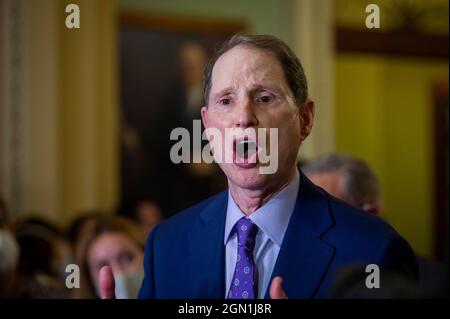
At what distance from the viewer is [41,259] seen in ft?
10.8

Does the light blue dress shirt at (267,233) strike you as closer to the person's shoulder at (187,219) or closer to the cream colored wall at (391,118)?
the person's shoulder at (187,219)

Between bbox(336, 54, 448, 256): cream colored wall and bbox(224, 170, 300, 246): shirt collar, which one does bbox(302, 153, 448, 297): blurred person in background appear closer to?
bbox(224, 170, 300, 246): shirt collar

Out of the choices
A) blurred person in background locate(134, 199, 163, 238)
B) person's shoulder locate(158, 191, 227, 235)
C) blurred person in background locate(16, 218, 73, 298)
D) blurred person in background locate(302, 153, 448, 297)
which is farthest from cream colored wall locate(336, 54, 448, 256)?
person's shoulder locate(158, 191, 227, 235)

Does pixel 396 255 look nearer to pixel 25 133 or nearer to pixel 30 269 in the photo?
pixel 30 269

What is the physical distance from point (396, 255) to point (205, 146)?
0.37m

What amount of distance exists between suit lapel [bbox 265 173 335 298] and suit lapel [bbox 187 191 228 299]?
90 mm

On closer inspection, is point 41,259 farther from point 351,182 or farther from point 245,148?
point 245,148

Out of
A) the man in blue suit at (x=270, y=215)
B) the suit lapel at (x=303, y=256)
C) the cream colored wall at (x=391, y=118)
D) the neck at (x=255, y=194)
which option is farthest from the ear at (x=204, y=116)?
the cream colored wall at (x=391, y=118)

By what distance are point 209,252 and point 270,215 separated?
4.8 inches

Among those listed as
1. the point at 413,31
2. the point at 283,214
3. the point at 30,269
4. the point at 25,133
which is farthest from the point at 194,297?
the point at 413,31

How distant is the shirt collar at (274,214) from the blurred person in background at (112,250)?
0.68 metres

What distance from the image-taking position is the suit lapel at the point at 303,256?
127cm

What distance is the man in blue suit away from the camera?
1267 millimetres

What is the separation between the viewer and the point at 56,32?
16.5 feet
